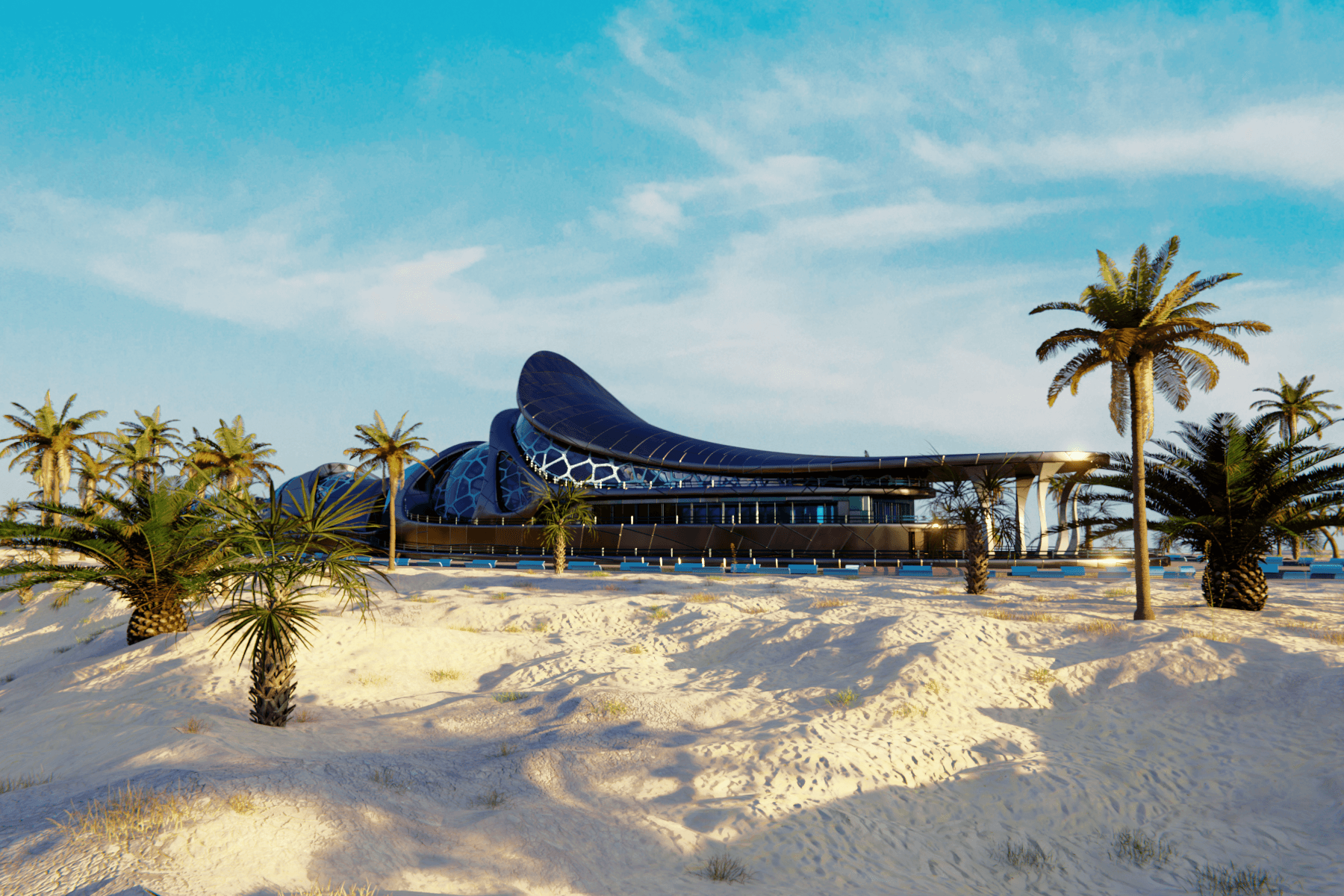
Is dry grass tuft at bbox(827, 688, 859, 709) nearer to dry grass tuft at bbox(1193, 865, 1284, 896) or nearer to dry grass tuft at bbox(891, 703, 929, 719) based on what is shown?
dry grass tuft at bbox(891, 703, 929, 719)

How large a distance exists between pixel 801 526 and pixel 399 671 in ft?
96.8

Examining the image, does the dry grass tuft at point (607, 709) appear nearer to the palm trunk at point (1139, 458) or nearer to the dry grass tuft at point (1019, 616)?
the dry grass tuft at point (1019, 616)

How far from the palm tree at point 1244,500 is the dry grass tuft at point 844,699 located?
39.8ft

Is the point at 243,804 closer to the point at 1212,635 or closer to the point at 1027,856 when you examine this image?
the point at 1027,856

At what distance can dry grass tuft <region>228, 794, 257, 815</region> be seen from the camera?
6809mm

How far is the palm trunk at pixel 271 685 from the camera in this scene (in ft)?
36.1

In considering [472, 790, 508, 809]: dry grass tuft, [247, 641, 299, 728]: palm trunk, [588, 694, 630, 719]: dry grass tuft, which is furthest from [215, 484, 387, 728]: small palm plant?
[588, 694, 630, 719]: dry grass tuft

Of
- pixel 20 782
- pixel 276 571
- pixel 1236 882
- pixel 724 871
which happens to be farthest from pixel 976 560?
pixel 20 782

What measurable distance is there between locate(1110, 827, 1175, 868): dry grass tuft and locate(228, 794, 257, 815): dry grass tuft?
9.30 meters

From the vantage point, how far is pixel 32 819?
656 cm

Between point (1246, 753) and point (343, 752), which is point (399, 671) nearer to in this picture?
point (343, 752)

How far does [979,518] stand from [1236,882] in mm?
18513

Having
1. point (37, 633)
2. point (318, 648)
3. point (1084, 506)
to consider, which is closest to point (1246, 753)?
point (1084, 506)

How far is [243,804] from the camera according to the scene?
6910 mm
